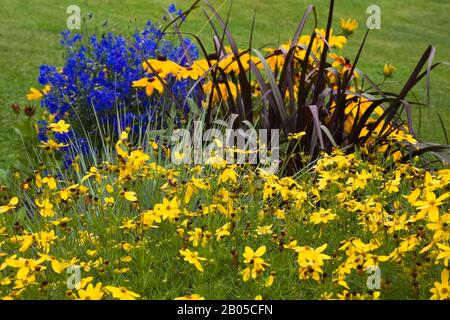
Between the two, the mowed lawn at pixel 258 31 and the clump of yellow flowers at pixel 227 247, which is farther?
the mowed lawn at pixel 258 31

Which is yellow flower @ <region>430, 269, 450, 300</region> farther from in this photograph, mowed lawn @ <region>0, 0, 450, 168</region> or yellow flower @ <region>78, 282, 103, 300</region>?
mowed lawn @ <region>0, 0, 450, 168</region>

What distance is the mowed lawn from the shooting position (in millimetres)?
9091

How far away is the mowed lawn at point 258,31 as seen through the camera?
909 centimetres

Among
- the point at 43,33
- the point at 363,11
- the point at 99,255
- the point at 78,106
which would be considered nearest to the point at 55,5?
the point at 43,33

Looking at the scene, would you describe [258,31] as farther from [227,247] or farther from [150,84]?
[227,247]

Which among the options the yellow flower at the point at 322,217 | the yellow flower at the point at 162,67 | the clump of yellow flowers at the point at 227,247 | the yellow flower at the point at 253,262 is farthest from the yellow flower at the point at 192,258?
the yellow flower at the point at 162,67

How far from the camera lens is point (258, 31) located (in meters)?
12.6

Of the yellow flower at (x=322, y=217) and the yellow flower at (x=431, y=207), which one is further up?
the yellow flower at (x=431, y=207)

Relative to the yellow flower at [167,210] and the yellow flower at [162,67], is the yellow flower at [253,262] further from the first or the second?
the yellow flower at [162,67]

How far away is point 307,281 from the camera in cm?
267

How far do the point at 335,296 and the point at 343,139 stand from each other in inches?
82.4

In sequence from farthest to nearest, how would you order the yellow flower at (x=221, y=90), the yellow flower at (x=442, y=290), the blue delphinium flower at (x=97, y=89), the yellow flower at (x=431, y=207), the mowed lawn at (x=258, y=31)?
the mowed lawn at (x=258, y=31) < the blue delphinium flower at (x=97, y=89) < the yellow flower at (x=221, y=90) < the yellow flower at (x=431, y=207) < the yellow flower at (x=442, y=290)

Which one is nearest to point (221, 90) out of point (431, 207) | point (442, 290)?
point (431, 207)
